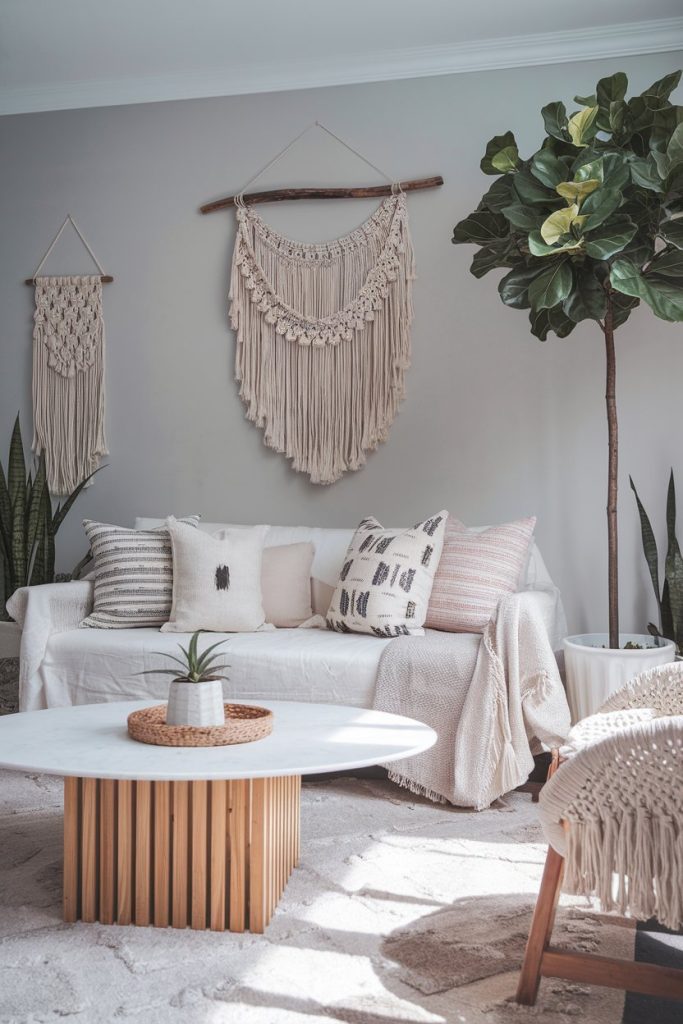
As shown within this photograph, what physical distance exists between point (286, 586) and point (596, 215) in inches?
63.3

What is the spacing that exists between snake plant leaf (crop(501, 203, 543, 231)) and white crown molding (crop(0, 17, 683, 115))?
3.83 feet

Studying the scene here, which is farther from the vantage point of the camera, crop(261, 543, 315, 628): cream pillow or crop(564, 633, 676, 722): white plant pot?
crop(261, 543, 315, 628): cream pillow

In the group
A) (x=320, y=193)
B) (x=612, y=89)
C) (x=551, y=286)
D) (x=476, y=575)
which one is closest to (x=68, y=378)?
(x=320, y=193)

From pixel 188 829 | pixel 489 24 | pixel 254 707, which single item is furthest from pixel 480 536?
pixel 489 24

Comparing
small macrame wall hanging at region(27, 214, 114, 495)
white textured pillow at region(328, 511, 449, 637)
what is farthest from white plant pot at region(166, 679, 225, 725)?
small macrame wall hanging at region(27, 214, 114, 495)

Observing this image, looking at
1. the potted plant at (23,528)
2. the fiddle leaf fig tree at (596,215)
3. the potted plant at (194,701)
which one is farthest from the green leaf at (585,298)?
the potted plant at (23,528)

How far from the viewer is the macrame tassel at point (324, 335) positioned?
3840mm

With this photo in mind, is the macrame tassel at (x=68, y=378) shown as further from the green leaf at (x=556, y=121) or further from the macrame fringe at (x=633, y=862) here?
the macrame fringe at (x=633, y=862)

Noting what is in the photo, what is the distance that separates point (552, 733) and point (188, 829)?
124 cm

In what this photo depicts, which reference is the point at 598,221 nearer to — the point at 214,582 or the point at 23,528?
the point at 214,582

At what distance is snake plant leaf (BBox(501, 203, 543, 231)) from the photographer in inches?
114

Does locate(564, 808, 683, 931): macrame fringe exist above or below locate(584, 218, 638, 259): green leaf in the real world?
below

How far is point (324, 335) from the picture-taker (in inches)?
154

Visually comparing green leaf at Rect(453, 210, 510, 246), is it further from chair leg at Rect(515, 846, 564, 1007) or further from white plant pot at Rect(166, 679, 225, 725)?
chair leg at Rect(515, 846, 564, 1007)
